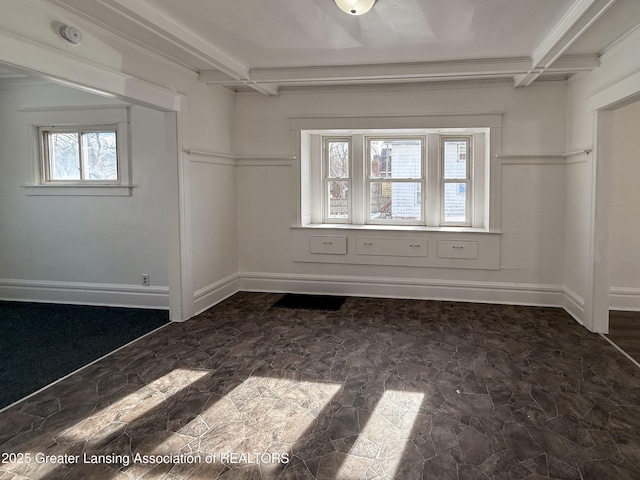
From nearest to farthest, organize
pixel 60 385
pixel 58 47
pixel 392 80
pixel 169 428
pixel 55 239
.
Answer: pixel 169 428 → pixel 58 47 → pixel 60 385 → pixel 392 80 → pixel 55 239

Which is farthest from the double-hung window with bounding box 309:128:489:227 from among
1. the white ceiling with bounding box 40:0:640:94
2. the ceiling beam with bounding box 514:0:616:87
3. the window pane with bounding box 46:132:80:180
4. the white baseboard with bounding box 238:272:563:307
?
the window pane with bounding box 46:132:80:180

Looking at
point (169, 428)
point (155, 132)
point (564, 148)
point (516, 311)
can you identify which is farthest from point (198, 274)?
point (564, 148)

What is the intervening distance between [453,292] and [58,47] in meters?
4.60

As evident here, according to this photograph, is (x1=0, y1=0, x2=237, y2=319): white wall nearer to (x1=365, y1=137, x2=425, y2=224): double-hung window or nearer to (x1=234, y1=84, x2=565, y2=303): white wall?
(x1=234, y1=84, x2=565, y2=303): white wall

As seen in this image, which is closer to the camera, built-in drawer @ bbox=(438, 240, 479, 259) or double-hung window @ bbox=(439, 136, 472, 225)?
built-in drawer @ bbox=(438, 240, 479, 259)

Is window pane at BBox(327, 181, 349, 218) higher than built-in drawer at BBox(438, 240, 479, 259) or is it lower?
higher

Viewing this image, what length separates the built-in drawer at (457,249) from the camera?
5.09 m

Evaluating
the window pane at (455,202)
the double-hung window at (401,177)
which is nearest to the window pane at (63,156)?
the double-hung window at (401,177)

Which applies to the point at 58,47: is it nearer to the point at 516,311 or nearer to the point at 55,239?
the point at 55,239

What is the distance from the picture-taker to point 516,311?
4723 mm

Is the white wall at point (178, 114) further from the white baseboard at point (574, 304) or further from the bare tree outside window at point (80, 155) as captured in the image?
the white baseboard at point (574, 304)

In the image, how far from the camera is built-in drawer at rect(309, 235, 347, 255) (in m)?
5.45

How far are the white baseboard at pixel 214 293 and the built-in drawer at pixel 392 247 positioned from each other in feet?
5.60

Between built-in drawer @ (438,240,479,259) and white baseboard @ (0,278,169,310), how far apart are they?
3.37 m
